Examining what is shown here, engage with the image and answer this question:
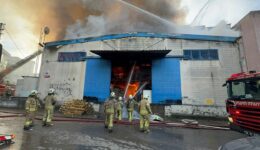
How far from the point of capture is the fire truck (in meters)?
6.16

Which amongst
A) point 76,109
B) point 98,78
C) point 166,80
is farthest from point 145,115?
point 98,78

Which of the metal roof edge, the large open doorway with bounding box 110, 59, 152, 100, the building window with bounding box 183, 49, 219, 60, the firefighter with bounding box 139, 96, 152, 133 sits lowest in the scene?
the firefighter with bounding box 139, 96, 152, 133

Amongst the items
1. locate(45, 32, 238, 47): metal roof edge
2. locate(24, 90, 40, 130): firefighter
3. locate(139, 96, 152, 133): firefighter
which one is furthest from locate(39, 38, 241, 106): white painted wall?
locate(24, 90, 40, 130): firefighter

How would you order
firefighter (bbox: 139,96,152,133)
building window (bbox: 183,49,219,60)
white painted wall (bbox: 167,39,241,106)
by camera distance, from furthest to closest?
building window (bbox: 183,49,219,60) → white painted wall (bbox: 167,39,241,106) → firefighter (bbox: 139,96,152,133)

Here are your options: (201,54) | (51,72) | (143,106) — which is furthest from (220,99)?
(51,72)

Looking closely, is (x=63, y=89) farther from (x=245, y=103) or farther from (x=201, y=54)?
(x=245, y=103)

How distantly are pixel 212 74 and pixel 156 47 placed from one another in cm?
579

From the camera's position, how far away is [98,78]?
1714 cm

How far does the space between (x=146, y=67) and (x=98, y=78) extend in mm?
5433

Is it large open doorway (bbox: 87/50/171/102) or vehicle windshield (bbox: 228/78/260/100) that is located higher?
large open doorway (bbox: 87/50/171/102)

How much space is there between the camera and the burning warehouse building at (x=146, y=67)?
15.6 metres

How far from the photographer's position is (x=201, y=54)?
16.4 metres

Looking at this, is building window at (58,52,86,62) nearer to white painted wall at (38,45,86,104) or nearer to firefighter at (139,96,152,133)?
white painted wall at (38,45,86,104)

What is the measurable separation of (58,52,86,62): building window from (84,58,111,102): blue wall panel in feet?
3.65
